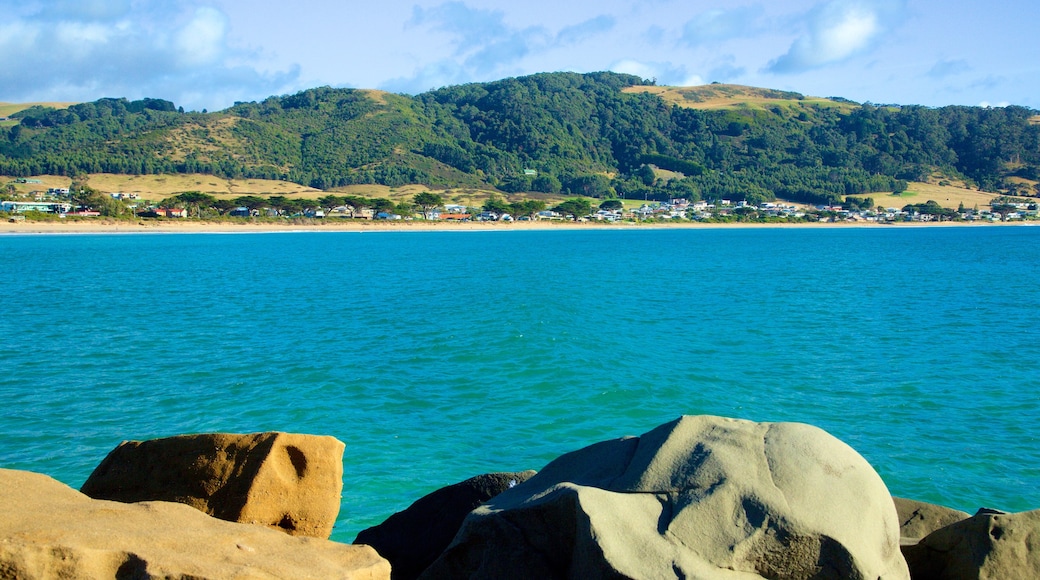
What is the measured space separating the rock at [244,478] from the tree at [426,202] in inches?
5891

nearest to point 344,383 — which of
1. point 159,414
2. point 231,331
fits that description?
point 159,414

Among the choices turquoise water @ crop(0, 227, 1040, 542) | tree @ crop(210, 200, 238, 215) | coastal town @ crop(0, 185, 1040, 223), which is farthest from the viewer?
tree @ crop(210, 200, 238, 215)

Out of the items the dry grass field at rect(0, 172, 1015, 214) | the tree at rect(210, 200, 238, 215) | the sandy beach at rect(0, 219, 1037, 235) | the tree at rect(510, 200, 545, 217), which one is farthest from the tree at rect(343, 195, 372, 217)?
the tree at rect(510, 200, 545, 217)

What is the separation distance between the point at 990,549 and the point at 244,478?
17.6 feet

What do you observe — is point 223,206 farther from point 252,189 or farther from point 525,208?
point 525,208

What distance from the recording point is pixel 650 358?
858 inches

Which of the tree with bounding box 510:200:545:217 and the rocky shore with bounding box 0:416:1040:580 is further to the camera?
the tree with bounding box 510:200:545:217

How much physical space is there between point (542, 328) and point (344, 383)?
9.71m

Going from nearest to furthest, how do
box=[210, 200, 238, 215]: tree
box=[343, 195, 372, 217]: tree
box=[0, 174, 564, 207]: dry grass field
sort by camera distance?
box=[210, 200, 238, 215]: tree < box=[343, 195, 372, 217]: tree < box=[0, 174, 564, 207]: dry grass field

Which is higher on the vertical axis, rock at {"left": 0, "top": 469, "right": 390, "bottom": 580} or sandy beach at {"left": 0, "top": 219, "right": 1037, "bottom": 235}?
rock at {"left": 0, "top": 469, "right": 390, "bottom": 580}

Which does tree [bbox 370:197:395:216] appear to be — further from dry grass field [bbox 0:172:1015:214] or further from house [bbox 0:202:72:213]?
house [bbox 0:202:72:213]

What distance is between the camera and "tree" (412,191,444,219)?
509 feet

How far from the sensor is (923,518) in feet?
23.6

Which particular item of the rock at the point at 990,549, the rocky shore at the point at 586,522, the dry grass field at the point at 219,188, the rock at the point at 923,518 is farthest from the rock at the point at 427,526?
the dry grass field at the point at 219,188
